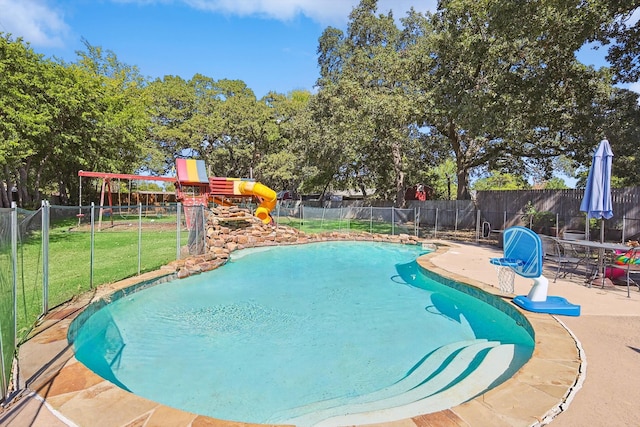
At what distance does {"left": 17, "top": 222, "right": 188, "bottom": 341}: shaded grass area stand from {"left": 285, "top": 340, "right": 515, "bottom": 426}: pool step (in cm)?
367

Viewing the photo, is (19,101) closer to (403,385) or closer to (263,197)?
(263,197)

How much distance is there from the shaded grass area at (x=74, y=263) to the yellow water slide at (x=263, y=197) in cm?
350

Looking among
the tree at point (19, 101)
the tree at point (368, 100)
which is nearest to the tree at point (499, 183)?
the tree at point (368, 100)

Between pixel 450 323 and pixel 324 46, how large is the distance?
28.6m

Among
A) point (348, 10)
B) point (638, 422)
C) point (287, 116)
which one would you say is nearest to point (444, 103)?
point (638, 422)

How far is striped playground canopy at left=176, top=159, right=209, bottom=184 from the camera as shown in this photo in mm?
18797

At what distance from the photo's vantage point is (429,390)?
344cm

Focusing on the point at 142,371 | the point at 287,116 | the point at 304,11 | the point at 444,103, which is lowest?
the point at 142,371

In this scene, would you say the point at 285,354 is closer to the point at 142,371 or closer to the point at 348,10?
the point at 142,371

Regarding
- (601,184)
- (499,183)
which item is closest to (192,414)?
(601,184)

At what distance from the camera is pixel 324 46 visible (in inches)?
1138

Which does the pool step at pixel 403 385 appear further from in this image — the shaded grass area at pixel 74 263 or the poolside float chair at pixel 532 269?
the shaded grass area at pixel 74 263

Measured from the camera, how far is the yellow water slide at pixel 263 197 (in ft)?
50.3

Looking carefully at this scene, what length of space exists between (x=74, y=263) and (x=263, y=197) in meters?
8.30
